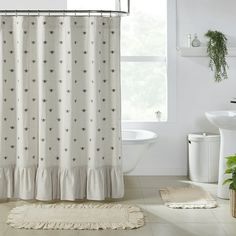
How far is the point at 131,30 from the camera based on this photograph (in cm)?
577

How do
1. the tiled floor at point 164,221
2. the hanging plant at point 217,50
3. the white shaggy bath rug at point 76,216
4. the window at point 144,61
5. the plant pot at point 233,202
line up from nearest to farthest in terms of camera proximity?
the tiled floor at point 164,221 < the white shaggy bath rug at point 76,216 < the plant pot at point 233,202 < the hanging plant at point 217,50 < the window at point 144,61

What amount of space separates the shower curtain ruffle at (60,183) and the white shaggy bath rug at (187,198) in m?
0.49

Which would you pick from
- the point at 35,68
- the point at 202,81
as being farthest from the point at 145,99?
the point at 35,68

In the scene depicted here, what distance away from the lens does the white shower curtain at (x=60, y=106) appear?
4.41 meters

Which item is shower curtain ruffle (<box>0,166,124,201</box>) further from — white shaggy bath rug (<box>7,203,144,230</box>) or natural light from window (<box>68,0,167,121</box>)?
natural light from window (<box>68,0,167,121</box>)

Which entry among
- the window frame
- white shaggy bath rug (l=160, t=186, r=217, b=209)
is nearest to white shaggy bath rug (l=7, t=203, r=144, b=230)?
white shaggy bath rug (l=160, t=186, r=217, b=209)

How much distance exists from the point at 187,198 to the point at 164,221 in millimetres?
754

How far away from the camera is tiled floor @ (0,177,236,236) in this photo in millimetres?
3742

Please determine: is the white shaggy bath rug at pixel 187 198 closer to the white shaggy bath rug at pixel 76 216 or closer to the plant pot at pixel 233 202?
the plant pot at pixel 233 202

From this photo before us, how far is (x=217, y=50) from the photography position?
544cm

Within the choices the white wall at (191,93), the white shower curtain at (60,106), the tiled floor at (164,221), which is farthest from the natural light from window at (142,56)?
the white shower curtain at (60,106)

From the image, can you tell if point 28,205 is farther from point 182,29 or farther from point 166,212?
point 182,29

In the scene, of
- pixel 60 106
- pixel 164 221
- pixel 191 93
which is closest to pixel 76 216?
pixel 164 221

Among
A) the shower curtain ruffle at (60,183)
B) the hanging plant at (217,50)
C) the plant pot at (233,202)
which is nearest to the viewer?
the plant pot at (233,202)
